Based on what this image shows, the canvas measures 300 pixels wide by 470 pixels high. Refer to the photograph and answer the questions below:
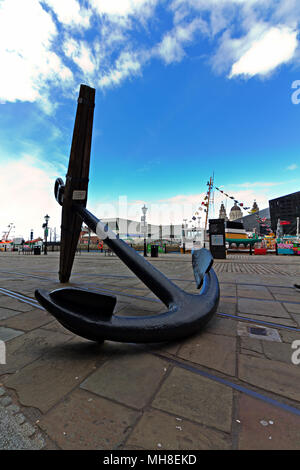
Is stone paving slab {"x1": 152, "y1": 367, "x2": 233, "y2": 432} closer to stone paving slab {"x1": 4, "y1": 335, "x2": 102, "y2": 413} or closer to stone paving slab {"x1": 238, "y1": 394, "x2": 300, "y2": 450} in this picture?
stone paving slab {"x1": 238, "y1": 394, "x2": 300, "y2": 450}

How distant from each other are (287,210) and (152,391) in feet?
278

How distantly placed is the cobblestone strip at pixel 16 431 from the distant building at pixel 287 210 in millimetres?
80433

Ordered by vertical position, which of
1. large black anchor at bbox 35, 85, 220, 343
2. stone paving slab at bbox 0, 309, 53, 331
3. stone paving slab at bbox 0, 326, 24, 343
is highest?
large black anchor at bbox 35, 85, 220, 343

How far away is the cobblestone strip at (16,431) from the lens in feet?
2.58

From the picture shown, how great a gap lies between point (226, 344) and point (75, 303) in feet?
4.16

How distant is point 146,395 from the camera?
3.54ft

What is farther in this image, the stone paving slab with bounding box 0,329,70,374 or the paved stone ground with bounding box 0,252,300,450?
the stone paving slab with bounding box 0,329,70,374

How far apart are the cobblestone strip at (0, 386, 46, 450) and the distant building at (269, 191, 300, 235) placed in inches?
3167

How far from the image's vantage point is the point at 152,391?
111 centimetres

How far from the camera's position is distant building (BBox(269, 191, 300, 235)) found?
67.2 m

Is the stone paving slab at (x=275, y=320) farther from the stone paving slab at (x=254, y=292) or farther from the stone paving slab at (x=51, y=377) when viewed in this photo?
the stone paving slab at (x=51, y=377)

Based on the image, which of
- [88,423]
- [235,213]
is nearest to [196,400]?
[88,423]

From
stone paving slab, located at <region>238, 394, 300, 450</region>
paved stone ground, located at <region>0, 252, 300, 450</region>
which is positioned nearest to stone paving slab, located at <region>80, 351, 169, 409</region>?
paved stone ground, located at <region>0, 252, 300, 450</region>

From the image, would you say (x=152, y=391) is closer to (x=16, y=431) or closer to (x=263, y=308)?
(x=16, y=431)
